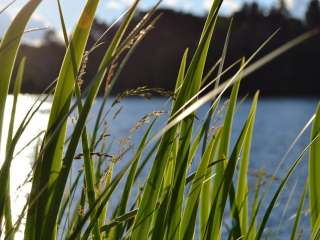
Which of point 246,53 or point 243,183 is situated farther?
point 246,53

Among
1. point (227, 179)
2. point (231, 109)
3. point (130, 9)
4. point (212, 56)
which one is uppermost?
point (212, 56)

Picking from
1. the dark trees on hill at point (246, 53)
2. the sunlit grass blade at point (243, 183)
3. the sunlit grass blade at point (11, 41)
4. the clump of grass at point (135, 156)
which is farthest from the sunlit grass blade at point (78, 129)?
the dark trees on hill at point (246, 53)

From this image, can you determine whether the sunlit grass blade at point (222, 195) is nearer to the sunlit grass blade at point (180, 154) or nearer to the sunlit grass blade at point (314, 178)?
the sunlit grass blade at point (180, 154)

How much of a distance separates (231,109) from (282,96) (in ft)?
336

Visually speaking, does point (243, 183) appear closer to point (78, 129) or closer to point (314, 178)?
point (314, 178)

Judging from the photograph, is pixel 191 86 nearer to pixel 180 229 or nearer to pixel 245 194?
pixel 180 229

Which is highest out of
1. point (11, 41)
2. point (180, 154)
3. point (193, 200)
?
point (11, 41)

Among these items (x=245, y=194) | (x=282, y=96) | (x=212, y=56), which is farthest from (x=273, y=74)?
(x=245, y=194)

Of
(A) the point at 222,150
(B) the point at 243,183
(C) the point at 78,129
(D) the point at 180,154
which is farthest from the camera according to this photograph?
(B) the point at 243,183

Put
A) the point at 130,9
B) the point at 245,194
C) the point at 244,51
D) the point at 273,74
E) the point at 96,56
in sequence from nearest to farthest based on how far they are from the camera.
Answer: the point at 130,9 → the point at 245,194 → the point at 96,56 → the point at 244,51 → the point at 273,74

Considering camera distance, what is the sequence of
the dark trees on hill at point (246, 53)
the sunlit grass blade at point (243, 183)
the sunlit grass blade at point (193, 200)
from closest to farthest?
the sunlit grass blade at point (193, 200), the sunlit grass blade at point (243, 183), the dark trees on hill at point (246, 53)

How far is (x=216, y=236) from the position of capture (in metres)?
1.31

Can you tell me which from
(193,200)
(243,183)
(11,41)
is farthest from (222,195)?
(11,41)

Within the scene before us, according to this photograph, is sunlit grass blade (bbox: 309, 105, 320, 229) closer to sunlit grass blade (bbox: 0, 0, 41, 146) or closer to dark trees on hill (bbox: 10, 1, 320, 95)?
sunlit grass blade (bbox: 0, 0, 41, 146)
